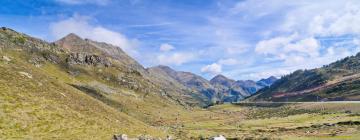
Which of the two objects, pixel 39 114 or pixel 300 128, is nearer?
pixel 39 114

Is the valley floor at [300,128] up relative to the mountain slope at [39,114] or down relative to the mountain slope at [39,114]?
down

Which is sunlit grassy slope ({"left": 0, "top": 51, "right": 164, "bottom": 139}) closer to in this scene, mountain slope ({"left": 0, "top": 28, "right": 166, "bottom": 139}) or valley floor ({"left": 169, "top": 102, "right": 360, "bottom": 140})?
mountain slope ({"left": 0, "top": 28, "right": 166, "bottom": 139})

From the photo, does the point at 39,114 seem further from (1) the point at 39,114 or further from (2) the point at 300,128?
(2) the point at 300,128

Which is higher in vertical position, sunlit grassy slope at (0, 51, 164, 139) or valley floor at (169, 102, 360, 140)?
sunlit grassy slope at (0, 51, 164, 139)

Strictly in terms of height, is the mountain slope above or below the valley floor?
above

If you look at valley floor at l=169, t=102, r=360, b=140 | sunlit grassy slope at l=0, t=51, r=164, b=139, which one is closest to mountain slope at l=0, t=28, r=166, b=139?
sunlit grassy slope at l=0, t=51, r=164, b=139

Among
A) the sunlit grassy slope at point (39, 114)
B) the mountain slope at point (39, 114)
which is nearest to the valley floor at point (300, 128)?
the mountain slope at point (39, 114)

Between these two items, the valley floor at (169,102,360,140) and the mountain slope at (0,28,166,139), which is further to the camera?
the valley floor at (169,102,360,140)

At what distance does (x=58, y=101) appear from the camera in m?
72.4

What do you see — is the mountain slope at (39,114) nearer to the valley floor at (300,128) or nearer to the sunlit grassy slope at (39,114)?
the sunlit grassy slope at (39,114)

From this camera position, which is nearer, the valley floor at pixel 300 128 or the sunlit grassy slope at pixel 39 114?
the sunlit grassy slope at pixel 39 114

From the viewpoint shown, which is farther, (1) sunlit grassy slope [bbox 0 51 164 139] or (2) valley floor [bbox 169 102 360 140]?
(2) valley floor [bbox 169 102 360 140]

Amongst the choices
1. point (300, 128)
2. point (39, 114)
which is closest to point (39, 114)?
point (39, 114)

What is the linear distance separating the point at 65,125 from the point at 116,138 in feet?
29.6
